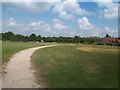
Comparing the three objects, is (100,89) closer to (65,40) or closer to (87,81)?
(87,81)

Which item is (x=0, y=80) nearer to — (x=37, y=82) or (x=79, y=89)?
(x=37, y=82)

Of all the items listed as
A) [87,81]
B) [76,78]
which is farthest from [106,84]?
[76,78]

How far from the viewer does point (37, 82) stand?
12.0 meters

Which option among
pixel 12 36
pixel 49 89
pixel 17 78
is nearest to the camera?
pixel 49 89

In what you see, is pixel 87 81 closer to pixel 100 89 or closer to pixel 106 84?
pixel 106 84

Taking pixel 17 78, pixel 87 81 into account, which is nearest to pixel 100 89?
pixel 87 81

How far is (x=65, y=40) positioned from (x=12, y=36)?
23.3 metres

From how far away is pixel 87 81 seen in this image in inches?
502

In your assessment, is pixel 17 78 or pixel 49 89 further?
pixel 17 78

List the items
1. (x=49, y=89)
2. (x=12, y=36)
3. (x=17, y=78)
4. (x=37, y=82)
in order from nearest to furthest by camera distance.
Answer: (x=49, y=89)
(x=37, y=82)
(x=17, y=78)
(x=12, y=36)

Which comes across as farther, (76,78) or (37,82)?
(76,78)

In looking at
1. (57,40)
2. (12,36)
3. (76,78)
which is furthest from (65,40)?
(76,78)

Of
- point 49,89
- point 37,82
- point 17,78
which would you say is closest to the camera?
point 49,89

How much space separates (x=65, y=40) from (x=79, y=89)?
115548 millimetres
